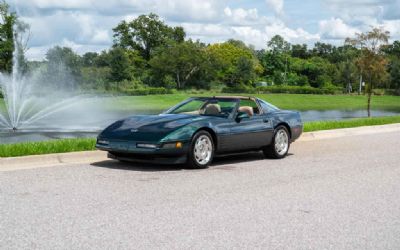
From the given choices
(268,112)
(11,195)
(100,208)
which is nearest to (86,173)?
(11,195)

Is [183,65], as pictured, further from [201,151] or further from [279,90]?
[201,151]

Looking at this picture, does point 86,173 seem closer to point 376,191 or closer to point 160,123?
point 160,123

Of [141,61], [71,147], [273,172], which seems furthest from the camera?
[141,61]

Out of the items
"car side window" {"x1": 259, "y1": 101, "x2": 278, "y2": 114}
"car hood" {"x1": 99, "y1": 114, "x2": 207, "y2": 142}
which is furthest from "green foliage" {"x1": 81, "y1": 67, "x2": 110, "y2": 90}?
"car hood" {"x1": 99, "y1": 114, "x2": 207, "y2": 142}

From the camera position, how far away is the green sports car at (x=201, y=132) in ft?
35.1

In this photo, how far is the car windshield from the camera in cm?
1207

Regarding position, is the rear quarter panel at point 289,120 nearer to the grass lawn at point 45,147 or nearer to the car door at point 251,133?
the car door at point 251,133

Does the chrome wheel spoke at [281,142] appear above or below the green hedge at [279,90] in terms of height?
above

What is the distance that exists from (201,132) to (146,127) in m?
0.94

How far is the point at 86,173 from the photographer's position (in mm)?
10281

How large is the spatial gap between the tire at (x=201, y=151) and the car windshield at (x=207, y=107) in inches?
32.9

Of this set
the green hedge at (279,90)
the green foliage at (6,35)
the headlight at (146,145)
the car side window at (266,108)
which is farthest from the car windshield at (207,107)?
the green hedge at (279,90)

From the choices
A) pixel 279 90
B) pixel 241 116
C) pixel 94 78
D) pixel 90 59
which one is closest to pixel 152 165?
pixel 241 116

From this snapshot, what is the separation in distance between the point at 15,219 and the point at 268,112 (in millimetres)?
7011
